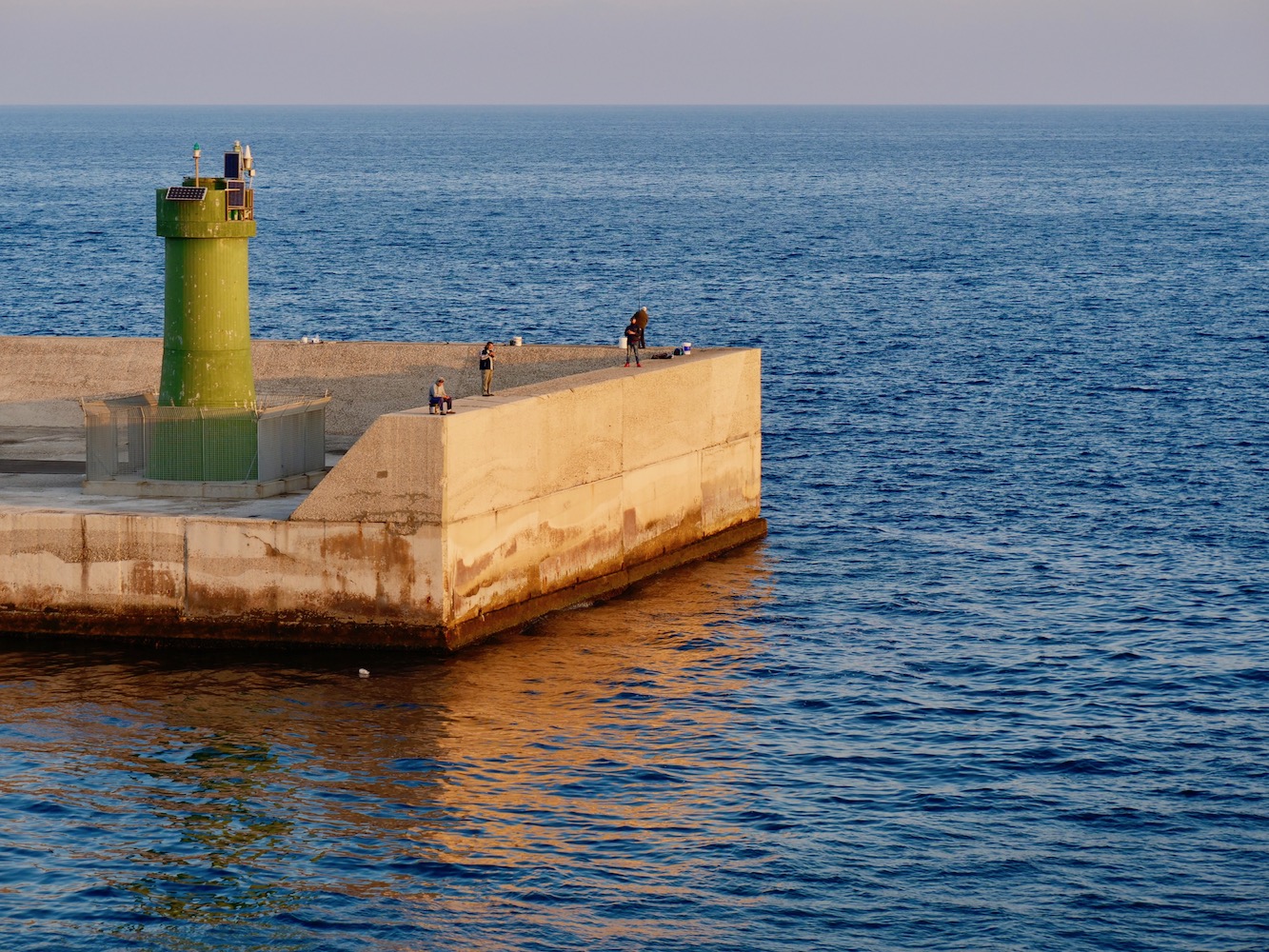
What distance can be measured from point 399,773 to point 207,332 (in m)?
10.7

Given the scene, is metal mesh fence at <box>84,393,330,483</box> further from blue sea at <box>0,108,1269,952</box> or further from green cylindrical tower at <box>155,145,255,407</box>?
blue sea at <box>0,108,1269,952</box>

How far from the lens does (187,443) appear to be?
30812 millimetres

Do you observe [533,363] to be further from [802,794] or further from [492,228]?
[492,228]

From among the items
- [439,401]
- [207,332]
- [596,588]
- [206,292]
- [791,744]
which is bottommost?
[791,744]

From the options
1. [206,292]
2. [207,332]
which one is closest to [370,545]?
[207,332]

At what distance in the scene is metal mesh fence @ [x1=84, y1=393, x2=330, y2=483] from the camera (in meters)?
30.8

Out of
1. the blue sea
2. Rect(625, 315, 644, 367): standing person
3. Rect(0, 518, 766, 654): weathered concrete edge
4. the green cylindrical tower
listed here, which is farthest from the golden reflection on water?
Rect(625, 315, 644, 367): standing person

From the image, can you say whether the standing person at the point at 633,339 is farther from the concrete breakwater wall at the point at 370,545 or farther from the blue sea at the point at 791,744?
the blue sea at the point at 791,744

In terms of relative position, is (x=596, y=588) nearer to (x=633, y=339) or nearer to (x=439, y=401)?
(x=633, y=339)

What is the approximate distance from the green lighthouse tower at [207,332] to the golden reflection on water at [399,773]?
4083mm

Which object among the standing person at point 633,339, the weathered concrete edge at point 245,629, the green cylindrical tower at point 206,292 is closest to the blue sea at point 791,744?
the weathered concrete edge at point 245,629

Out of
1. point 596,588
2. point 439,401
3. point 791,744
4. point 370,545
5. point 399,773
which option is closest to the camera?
point 399,773

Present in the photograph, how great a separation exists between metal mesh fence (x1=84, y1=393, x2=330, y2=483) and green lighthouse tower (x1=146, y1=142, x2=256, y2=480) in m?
0.02

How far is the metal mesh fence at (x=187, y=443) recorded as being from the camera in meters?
30.8
